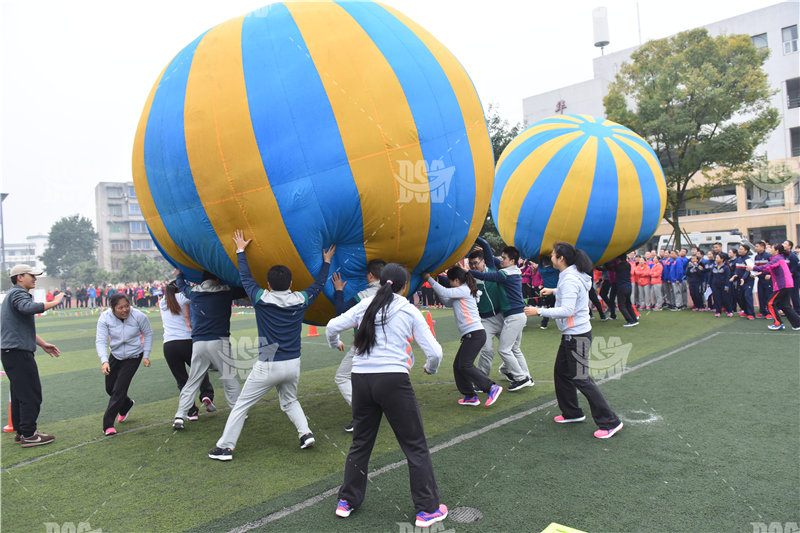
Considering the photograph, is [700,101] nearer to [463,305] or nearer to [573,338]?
[463,305]

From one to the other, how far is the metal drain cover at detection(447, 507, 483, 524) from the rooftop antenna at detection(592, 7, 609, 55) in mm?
49429

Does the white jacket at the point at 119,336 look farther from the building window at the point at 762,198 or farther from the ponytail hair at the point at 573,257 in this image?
the building window at the point at 762,198

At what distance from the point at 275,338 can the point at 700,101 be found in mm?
19897

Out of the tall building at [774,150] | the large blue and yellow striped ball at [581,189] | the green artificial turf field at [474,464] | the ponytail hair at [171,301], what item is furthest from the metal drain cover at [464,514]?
the tall building at [774,150]

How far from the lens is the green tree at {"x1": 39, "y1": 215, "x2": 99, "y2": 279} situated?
250ft

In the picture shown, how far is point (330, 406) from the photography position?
6281 millimetres

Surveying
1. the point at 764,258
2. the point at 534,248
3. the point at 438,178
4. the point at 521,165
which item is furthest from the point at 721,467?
the point at 764,258

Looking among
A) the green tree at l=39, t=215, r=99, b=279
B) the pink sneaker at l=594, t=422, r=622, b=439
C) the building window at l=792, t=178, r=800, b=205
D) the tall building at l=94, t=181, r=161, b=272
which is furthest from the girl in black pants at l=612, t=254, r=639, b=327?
the green tree at l=39, t=215, r=99, b=279

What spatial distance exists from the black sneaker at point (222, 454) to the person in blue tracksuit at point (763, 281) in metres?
10.7

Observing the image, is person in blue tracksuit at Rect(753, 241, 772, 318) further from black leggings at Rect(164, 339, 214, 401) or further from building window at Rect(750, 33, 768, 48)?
building window at Rect(750, 33, 768, 48)

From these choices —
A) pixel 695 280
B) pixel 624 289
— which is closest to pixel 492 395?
pixel 624 289

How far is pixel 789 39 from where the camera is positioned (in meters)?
33.2

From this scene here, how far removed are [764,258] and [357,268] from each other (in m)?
10.1

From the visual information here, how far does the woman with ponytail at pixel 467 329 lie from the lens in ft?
18.9
